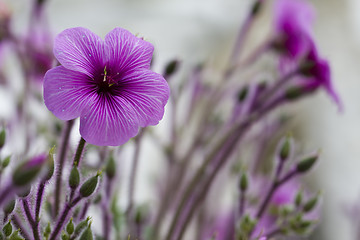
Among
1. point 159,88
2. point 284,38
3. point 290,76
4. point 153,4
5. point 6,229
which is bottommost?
point 6,229

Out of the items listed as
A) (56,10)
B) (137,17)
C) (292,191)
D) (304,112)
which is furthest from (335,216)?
(56,10)

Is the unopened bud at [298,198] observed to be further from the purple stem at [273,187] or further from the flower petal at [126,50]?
the flower petal at [126,50]

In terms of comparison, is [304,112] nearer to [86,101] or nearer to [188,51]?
[188,51]

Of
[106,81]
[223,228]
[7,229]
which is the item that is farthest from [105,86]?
[223,228]

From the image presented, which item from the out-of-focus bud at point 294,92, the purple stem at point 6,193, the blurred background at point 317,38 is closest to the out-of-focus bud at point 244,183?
the out-of-focus bud at point 294,92

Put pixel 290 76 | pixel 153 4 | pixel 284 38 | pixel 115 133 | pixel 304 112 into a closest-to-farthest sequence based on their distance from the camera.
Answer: pixel 115 133 < pixel 290 76 < pixel 284 38 < pixel 304 112 < pixel 153 4
